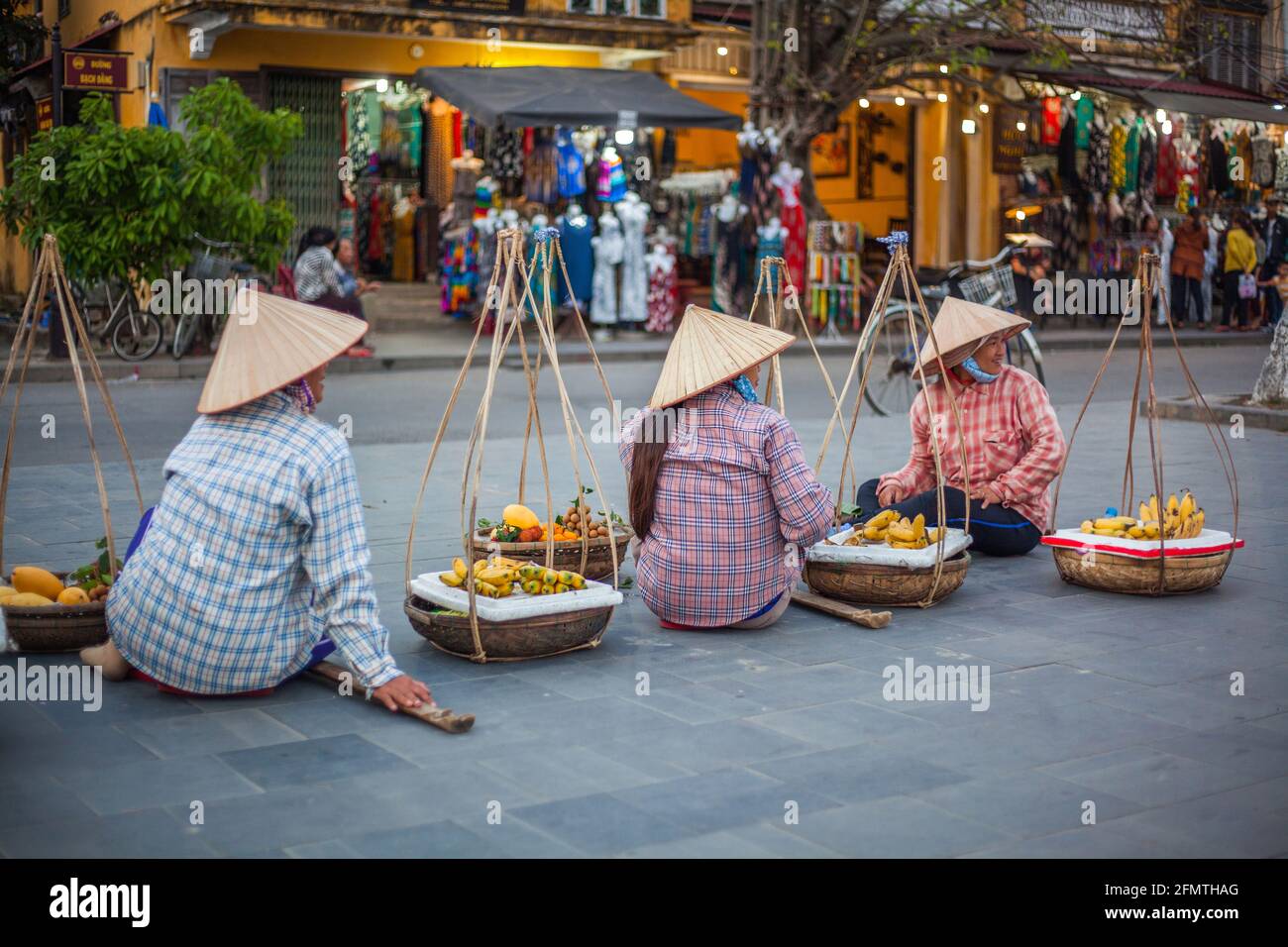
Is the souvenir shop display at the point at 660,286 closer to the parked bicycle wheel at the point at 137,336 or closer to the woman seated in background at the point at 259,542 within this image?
the parked bicycle wheel at the point at 137,336

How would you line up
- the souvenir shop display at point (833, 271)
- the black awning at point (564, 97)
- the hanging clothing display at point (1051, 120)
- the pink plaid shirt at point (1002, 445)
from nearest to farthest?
1. the pink plaid shirt at point (1002, 445)
2. the black awning at point (564, 97)
3. the souvenir shop display at point (833, 271)
4. the hanging clothing display at point (1051, 120)

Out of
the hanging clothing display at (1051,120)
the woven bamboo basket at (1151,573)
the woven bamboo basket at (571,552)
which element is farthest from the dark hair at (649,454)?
the hanging clothing display at (1051,120)

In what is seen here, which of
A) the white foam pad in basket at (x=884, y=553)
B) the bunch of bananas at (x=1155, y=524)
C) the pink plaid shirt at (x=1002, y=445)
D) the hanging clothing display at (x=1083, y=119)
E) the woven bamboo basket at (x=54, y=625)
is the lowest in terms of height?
the woven bamboo basket at (x=54, y=625)

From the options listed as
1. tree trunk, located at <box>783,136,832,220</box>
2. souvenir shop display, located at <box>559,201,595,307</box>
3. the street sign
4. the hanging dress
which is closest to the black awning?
tree trunk, located at <box>783,136,832,220</box>

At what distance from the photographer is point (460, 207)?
19.7m

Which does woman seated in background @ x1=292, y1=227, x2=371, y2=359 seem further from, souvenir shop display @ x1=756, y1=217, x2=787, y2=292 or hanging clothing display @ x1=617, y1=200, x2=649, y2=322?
souvenir shop display @ x1=756, y1=217, x2=787, y2=292

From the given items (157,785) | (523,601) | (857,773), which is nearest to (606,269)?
(523,601)

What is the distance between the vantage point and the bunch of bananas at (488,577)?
520cm

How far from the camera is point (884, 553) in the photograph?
231 inches

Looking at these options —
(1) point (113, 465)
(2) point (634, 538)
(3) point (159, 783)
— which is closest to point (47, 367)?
(1) point (113, 465)

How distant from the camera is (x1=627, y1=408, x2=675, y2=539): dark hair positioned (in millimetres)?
5473

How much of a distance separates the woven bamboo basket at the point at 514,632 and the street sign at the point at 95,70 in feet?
38.2
